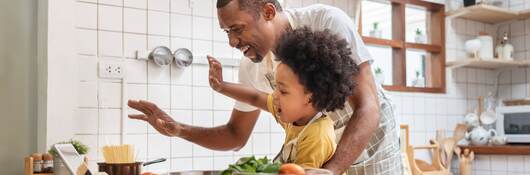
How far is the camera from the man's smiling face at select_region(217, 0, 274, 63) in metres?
1.35

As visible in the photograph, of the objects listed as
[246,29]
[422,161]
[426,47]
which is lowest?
[422,161]

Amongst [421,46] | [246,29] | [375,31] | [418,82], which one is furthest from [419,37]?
[246,29]

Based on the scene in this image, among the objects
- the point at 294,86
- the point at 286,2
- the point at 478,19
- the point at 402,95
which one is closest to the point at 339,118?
the point at 294,86

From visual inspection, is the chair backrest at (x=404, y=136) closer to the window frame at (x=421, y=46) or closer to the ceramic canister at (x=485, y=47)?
the window frame at (x=421, y=46)

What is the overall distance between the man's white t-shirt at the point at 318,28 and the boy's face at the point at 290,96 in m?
0.22

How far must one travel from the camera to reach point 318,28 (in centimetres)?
139

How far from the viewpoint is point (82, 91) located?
2566 millimetres

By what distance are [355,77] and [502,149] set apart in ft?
9.33

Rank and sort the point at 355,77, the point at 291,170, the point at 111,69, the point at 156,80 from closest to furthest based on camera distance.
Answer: the point at 291,170 → the point at 355,77 → the point at 111,69 → the point at 156,80

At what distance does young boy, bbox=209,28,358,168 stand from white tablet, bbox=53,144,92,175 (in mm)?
512

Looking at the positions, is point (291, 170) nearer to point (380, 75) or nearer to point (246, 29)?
point (246, 29)

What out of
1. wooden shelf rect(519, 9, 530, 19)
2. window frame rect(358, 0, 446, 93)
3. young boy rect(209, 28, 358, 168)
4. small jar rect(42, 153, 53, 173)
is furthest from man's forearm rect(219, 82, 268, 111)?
wooden shelf rect(519, 9, 530, 19)

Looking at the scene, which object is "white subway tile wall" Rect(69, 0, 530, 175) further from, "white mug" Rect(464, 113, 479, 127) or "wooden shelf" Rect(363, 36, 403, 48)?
"white mug" Rect(464, 113, 479, 127)

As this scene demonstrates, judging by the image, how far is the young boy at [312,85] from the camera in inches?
40.0
